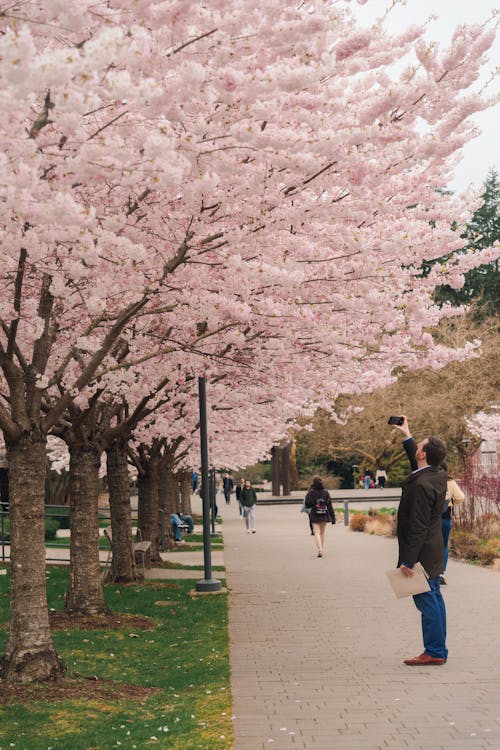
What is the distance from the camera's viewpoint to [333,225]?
9250 mm

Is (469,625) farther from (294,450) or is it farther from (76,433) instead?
(294,450)

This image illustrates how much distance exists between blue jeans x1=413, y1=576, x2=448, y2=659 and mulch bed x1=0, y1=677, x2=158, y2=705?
2.50 metres

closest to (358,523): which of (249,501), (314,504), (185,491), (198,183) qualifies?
(249,501)

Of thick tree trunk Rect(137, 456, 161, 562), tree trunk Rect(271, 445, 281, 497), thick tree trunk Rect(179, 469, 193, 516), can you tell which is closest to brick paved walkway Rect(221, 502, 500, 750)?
thick tree trunk Rect(137, 456, 161, 562)

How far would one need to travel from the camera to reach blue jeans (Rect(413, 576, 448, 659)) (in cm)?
838

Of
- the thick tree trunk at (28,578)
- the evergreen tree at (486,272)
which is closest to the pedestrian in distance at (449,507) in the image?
the thick tree trunk at (28,578)

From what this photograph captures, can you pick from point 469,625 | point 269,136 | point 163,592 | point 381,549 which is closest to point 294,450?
point 381,549

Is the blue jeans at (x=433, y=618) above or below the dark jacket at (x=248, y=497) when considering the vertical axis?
below

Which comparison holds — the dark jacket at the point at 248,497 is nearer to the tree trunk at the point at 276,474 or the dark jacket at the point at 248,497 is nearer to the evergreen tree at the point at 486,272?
the tree trunk at the point at 276,474

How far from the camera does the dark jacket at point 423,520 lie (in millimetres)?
8219

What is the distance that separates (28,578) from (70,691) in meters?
1.06

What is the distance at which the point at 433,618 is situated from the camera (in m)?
8.39

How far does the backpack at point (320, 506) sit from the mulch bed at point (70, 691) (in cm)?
1265

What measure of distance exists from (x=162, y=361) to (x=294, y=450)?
181 ft
